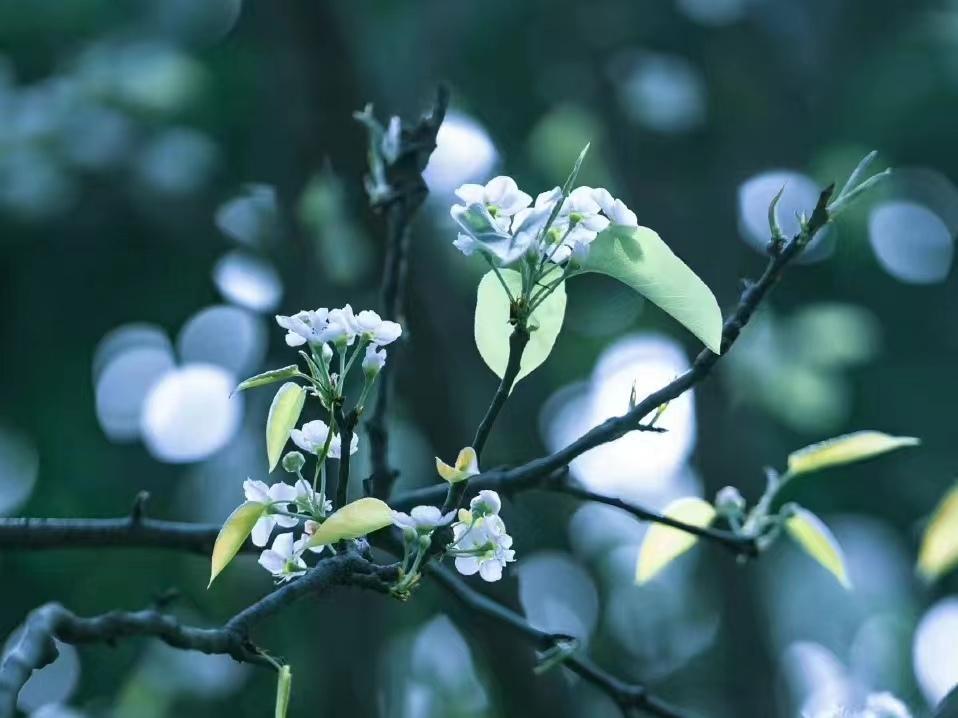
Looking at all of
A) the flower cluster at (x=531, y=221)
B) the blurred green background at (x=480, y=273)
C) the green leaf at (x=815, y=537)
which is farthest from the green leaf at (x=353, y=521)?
the blurred green background at (x=480, y=273)

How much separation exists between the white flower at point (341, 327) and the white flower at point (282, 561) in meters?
0.11

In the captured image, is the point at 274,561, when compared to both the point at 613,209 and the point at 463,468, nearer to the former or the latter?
the point at 463,468

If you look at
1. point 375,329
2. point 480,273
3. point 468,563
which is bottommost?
point 480,273

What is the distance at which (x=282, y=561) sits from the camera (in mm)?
586

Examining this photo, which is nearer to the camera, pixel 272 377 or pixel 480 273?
pixel 272 377

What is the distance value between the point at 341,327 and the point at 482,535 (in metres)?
0.12

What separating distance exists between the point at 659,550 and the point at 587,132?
1.99 meters

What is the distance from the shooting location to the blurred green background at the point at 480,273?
2.38 m

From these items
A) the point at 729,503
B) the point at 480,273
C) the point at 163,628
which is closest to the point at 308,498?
the point at 163,628

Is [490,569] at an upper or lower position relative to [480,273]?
upper

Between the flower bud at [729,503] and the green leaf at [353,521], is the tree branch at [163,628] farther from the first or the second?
the flower bud at [729,503]

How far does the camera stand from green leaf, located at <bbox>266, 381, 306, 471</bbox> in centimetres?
64

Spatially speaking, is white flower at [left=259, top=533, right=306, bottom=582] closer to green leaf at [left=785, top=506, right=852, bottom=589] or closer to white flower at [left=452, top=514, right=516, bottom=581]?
white flower at [left=452, top=514, right=516, bottom=581]

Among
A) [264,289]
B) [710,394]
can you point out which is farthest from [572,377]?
[264,289]
